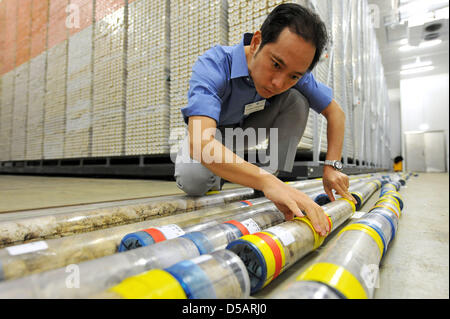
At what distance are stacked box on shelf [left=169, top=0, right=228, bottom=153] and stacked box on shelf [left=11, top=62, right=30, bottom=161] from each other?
5.14 m

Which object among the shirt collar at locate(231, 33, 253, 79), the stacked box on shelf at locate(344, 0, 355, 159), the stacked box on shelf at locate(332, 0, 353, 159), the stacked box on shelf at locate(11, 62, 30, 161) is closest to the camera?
the shirt collar at locate(231, 33, 253, 79)

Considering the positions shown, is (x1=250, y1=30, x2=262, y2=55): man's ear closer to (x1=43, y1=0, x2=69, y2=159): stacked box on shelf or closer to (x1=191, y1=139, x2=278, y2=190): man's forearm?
(x1=191, y1=139, x2=278, y2=190): man's forearm


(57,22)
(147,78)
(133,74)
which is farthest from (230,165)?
(57,22)

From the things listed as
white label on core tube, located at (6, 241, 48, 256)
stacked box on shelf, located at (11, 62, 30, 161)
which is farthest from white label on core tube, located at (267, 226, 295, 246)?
stacked box on shelf, located at (11, 62, 30, 161)

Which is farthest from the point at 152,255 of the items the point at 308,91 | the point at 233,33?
the point at 233,33

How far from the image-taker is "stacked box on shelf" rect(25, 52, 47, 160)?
6137 mm

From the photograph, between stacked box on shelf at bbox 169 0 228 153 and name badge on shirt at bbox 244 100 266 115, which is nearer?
name badge on shirt at bbox 244 100 266 115

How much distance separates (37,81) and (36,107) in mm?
633

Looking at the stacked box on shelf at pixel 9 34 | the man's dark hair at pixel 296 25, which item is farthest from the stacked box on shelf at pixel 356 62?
the stacked box on shelf at pixel 9 34

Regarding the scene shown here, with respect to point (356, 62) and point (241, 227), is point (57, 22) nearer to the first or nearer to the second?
point (356, 62)

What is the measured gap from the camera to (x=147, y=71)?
4.05 m

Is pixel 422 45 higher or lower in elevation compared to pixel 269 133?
higher

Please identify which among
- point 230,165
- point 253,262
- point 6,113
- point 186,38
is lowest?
point 253,262

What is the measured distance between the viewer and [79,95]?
5.11 m
